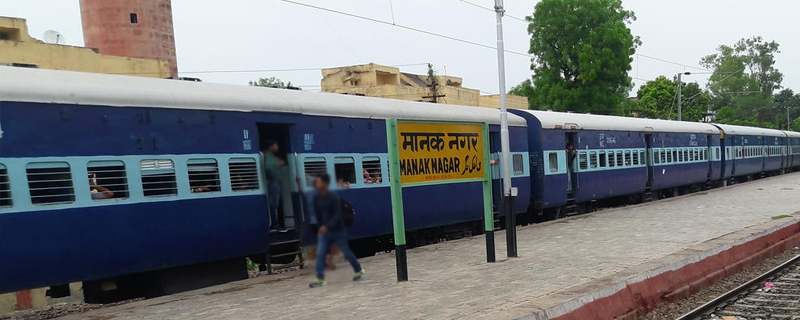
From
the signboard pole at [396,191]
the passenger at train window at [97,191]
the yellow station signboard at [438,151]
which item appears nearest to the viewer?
the passenger at train window at [97,191]

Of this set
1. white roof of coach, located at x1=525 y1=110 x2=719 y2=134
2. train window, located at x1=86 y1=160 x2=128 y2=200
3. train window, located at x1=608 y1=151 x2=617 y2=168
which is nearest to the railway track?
train window, located at x1=86 y1=160 x2=128 y2=200

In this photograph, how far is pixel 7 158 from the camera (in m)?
6.90

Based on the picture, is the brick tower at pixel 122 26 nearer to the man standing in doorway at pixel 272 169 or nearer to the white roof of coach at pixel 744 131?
the white roof of coach at pixel 744 131

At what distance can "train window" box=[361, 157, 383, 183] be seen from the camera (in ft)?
38.3

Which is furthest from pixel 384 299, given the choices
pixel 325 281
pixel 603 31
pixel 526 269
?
pixel 603 31

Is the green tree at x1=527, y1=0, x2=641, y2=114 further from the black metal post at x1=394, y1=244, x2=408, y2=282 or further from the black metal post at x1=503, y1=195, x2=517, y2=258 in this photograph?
the black metal post at x1=394, y1=244, x2=408, y2=282

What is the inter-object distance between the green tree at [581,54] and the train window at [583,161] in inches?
885

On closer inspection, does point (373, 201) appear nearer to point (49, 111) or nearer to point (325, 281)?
point (49, 111)

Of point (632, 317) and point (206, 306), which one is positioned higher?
point (206, 306)

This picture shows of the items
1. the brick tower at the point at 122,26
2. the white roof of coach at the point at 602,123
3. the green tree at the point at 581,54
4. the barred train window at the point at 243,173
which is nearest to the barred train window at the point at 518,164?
the white roof of coach at the point at 602,123

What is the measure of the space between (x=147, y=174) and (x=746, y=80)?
83620 millimetres

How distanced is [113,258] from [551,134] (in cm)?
1244

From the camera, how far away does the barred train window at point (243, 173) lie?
9344 mm

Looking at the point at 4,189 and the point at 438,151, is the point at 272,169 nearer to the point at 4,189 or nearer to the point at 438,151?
the point at 4,189
